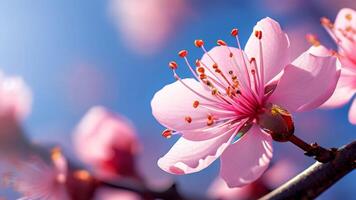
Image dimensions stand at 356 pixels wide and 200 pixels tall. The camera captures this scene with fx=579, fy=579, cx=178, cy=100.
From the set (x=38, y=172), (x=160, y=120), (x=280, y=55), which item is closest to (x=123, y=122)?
(x=38, y=172)

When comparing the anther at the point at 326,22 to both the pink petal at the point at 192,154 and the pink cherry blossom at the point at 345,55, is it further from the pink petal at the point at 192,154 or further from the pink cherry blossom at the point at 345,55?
the pink petal at the point at 192,154

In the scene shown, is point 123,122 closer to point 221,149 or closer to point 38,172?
point 38,172

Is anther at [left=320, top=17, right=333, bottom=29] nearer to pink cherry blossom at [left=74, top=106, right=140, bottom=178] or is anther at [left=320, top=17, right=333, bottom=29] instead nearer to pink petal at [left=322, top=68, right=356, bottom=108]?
pink petal at [left=322, top=68, right=356, bottom=108]

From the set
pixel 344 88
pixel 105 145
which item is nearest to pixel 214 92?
pixel 344 88

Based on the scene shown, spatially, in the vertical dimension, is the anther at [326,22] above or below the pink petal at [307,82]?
above

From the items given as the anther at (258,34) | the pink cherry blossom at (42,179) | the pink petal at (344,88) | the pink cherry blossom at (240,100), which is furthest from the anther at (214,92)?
the pink cherry blossom at (42,179)

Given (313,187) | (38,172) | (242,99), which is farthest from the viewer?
(38,172)
